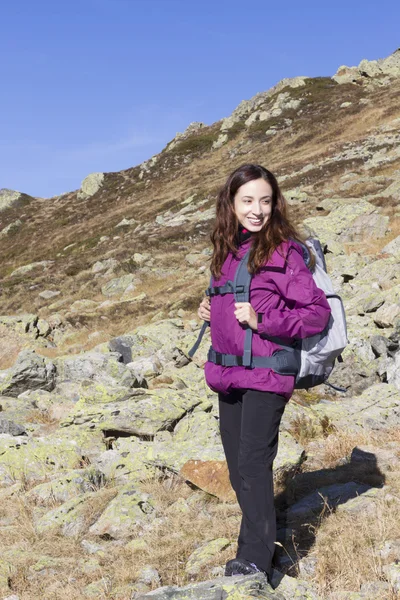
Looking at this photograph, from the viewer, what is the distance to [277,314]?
3.04m

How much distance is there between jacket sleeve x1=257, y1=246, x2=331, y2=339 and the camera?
9.89 feet

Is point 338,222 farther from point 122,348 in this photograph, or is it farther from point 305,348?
point 305,348

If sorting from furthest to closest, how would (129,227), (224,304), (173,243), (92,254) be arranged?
(129,227)
(92,254)
(173,243)
(224,304)

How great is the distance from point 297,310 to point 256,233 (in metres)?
0.62

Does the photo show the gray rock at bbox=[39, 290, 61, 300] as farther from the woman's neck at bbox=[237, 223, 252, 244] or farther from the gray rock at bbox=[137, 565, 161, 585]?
the woman's neck at bbox=[237, 223, 252, 244]

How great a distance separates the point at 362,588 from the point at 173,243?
29764 mm

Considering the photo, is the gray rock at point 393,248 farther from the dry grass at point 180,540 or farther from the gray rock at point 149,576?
the gray rock at point 149,576

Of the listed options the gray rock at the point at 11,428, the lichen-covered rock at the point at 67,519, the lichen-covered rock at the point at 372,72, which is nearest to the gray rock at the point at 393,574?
the lichen-covered rock at the point at 67,519

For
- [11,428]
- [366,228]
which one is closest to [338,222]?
[366,228]

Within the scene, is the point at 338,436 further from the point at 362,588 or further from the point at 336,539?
the point at 362,588

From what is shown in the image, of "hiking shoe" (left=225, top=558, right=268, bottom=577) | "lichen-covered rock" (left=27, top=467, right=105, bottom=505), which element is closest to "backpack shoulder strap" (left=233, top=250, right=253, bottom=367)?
"hiking shoe" (left=225, top=558, right=268, bottom=577)

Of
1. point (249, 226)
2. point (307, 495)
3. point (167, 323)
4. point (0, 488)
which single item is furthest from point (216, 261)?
point (167, 323)

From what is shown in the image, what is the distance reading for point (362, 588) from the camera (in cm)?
311

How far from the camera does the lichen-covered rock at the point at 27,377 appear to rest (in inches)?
410
